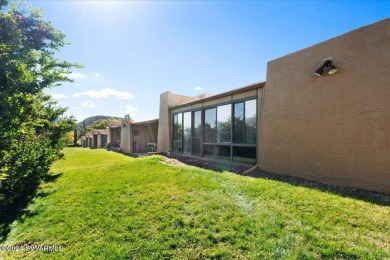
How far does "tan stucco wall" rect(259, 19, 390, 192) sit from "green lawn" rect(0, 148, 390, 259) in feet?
5.82

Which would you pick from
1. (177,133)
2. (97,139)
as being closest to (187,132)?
(177,133)

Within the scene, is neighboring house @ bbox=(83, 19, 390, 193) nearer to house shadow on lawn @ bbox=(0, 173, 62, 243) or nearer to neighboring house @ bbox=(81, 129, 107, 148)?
house shadow on lawn @ bbox=(0, 173, 62, 243)

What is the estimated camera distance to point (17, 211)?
251 inches

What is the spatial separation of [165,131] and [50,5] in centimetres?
1217

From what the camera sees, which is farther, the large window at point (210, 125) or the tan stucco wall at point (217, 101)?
the large window at point (210, 125)

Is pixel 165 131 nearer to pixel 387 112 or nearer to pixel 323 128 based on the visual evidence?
pixel 323 128

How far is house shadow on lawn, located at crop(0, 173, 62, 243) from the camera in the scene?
17.6 feet

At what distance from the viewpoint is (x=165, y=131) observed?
1783 cm

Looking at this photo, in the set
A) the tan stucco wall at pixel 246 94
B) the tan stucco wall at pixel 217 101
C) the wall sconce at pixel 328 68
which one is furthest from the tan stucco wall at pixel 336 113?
the tan stucco wall at pixel 217 101

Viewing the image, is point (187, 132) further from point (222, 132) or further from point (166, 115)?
point (222, 132)

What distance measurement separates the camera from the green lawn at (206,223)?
3453 mm

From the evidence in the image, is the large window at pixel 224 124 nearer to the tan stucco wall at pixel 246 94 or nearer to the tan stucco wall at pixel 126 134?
the tan stucco wall at pixel 246 94

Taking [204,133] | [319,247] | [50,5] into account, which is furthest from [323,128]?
[50,5]

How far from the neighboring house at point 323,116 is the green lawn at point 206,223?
187 cm
